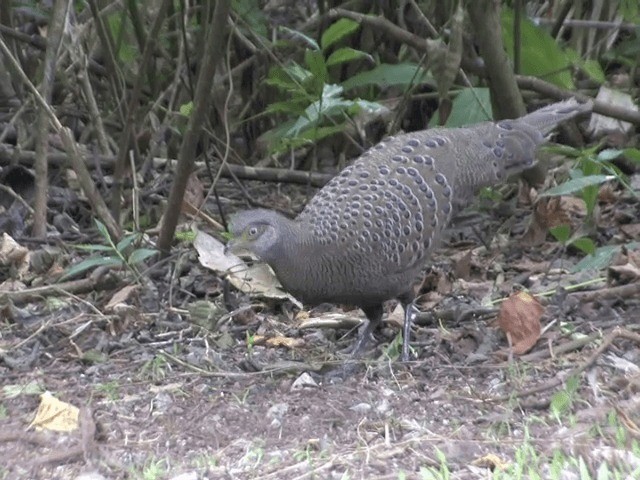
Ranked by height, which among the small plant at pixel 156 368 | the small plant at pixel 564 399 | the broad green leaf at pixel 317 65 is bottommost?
the small plant at pixel 156 368

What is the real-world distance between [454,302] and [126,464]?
2.26 m

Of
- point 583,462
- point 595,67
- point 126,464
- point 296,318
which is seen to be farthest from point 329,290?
point 595,67

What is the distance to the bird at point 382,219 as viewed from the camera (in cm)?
468

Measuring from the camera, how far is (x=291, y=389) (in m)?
4.50

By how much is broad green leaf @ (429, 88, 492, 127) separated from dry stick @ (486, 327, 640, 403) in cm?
190

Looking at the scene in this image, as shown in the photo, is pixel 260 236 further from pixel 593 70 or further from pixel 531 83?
pixel 593 70

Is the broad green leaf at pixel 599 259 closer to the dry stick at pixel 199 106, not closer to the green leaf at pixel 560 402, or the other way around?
the green leaf at pixel 560 402

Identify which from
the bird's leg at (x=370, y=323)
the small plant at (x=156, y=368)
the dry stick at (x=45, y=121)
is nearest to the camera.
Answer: the small plant at (x=156, y=368)

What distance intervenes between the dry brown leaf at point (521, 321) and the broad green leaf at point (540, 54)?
211 cm

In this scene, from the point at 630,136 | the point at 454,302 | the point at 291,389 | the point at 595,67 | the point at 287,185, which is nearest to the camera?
the point at 291,389

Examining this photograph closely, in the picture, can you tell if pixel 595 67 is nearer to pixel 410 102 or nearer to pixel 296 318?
pixel 410 102

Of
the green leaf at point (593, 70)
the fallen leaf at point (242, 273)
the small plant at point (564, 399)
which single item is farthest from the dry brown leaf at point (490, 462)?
the green leaf at point (593, 70)

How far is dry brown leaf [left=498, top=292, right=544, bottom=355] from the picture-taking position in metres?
4.77

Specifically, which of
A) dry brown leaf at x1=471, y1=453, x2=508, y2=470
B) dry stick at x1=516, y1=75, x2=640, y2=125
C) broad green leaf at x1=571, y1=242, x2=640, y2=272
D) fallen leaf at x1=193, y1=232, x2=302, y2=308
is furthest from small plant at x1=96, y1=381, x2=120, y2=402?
dry stick at x1=516, y1=75, x2=640, y2=125
